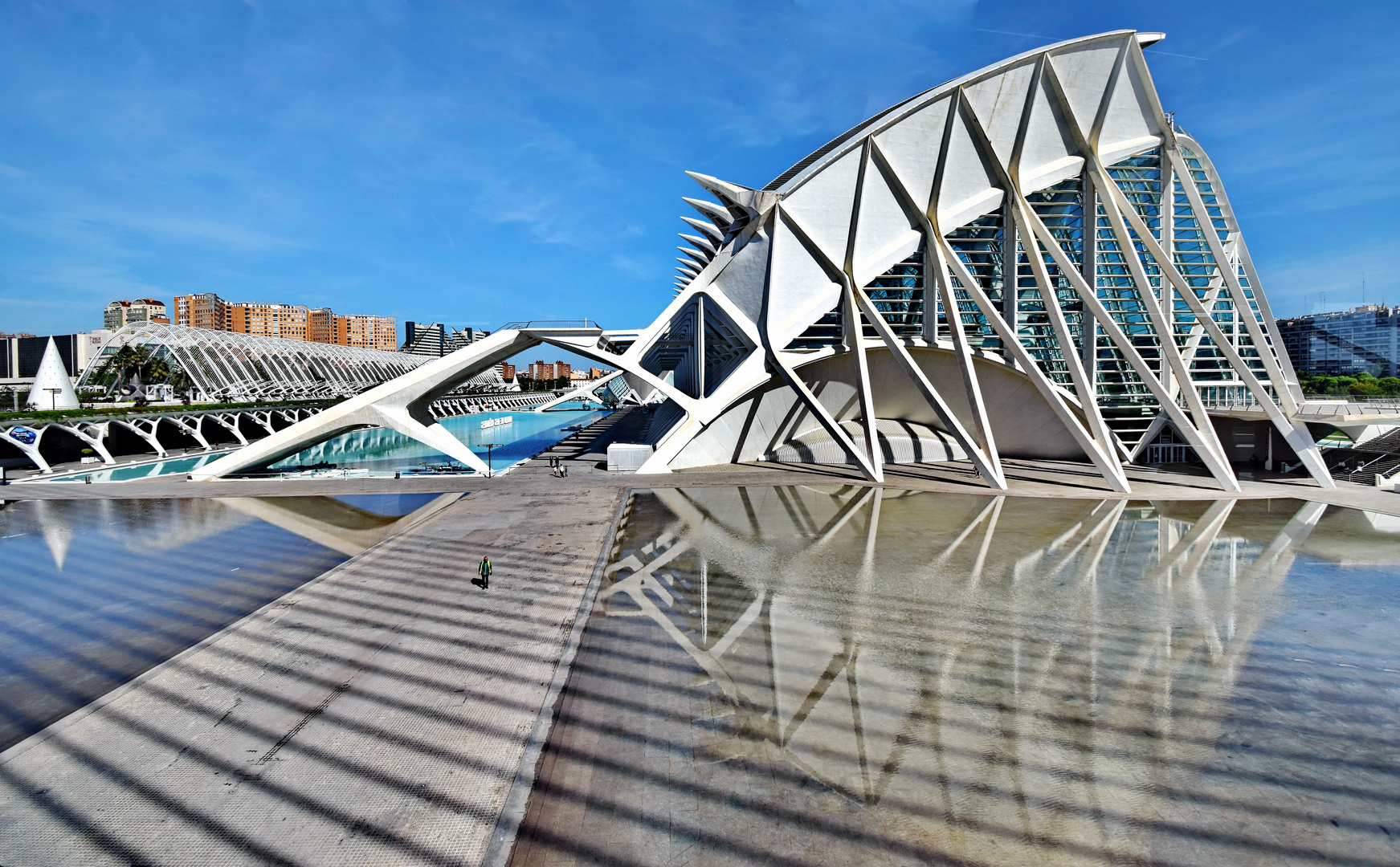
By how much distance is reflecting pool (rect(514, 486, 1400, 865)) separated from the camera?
4.42 meters

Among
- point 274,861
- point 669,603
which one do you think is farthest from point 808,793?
point 669,603

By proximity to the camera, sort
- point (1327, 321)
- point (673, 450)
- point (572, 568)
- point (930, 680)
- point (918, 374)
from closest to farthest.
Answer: point (930, 680)
point (572, 568)
point (918, 374)
point (673, 450)
point (1327, 321)

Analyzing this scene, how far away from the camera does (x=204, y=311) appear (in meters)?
153

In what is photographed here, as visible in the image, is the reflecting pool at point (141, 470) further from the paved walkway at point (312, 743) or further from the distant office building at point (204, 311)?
the distant office building at point (204, 311)

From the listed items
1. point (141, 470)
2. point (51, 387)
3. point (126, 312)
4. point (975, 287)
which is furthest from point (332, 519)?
point (126, 312)

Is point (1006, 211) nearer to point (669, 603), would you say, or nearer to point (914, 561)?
point (914, 561)

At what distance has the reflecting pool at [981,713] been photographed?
442 cm

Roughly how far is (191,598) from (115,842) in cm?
652

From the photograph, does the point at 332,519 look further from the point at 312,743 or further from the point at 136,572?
the point at 312,743

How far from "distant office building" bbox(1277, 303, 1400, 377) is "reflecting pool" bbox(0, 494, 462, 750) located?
88.2 m

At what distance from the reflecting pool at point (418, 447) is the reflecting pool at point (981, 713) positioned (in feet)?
66.1

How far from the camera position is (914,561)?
11.4 metres

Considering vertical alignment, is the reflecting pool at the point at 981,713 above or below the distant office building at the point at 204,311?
below

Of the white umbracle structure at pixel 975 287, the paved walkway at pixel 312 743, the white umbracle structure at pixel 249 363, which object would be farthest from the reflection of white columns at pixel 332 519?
the white umbracle structure at pixel 249 363
